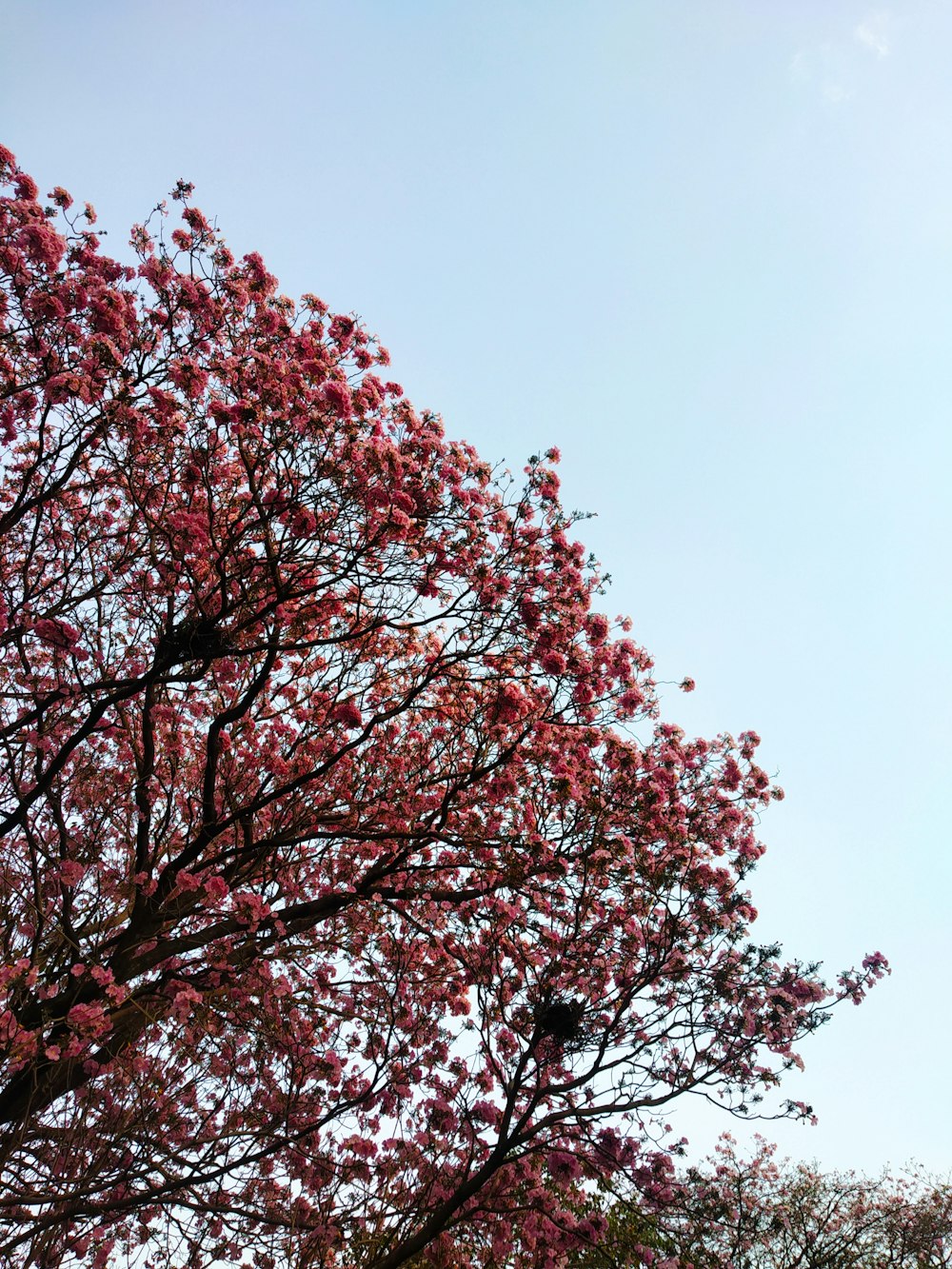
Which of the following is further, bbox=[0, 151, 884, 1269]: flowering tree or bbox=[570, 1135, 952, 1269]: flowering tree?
bbox=[570, 1135, 952, 1269]: flowering tree

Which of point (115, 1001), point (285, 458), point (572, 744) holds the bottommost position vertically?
point (115, 1001)

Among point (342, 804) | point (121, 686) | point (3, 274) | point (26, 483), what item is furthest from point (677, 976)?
point (3, 274)

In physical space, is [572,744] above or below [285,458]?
above

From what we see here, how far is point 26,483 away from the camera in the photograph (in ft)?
23.4

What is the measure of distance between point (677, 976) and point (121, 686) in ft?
17.8

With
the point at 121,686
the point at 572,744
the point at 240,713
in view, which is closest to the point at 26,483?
the point at 121,686

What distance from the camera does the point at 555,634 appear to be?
8.41 meters

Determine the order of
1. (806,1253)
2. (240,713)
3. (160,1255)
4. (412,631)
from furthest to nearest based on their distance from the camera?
(806,1253) → (412,631) → (240,713) → (160,1255)

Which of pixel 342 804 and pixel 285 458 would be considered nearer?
pixel 285 458

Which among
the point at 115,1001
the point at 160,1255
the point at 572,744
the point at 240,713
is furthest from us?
the point at 572,744

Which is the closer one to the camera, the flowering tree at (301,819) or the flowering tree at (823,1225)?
the flowering tree at (301,819)

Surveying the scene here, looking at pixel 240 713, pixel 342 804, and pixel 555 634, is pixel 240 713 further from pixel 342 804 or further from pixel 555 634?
pixel 555 634

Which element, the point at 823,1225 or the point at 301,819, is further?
the point at 823,1225

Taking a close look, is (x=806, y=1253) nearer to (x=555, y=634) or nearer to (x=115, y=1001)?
(x=555, y=634)
